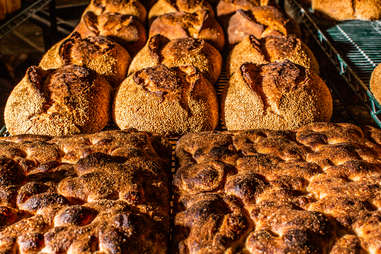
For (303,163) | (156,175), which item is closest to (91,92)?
(156,175)

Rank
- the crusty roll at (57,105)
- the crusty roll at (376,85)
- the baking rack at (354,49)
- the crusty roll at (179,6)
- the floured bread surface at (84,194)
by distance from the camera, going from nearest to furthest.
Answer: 1. the floured bread surface at (84,194)
2. the crusty roll at (57,105)
3. the crusty roll at (376,85)
4. the baking rack at (354,49)
5. the crusty roll at (179,6)

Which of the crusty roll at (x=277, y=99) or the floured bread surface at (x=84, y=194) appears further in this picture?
the crusty roll at (x=277, y=99)

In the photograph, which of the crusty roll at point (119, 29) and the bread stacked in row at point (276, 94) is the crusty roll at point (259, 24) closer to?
the bread stacked in row at point (276, 94)

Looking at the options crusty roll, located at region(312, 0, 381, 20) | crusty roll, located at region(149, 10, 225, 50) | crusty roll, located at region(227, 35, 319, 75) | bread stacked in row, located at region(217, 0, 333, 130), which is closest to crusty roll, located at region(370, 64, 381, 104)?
bread stacked in row, located at region(217, 0, 333, 130)

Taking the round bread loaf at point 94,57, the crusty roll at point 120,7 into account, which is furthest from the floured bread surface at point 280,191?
the crusty roll at point 120,7

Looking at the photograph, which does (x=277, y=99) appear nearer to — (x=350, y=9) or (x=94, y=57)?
(x=94, y=57)

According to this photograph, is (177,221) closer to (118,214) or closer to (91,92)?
(118,214)

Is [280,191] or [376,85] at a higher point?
[376,85]

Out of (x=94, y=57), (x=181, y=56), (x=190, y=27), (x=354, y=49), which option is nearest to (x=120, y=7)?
(x=190, y=27)
